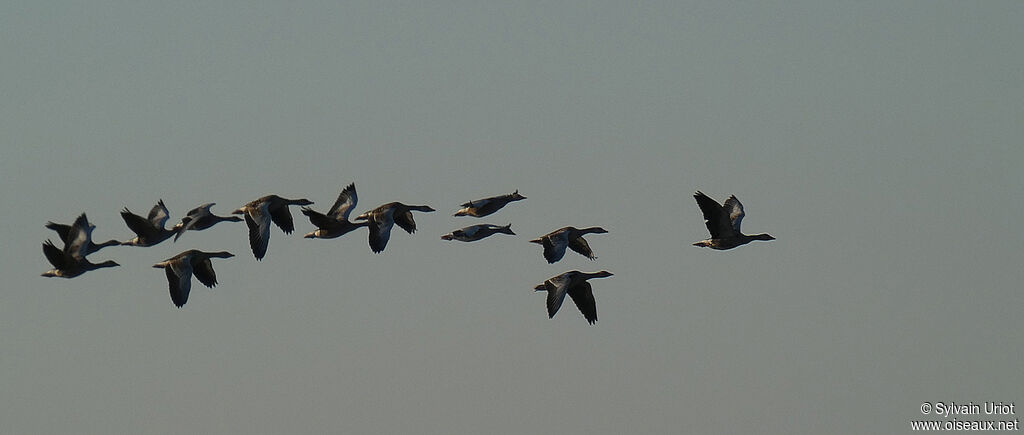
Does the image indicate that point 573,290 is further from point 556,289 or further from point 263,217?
point 263,217

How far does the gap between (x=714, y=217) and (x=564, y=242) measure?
210 inches

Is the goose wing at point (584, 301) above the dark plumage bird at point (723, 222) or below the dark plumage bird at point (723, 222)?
below

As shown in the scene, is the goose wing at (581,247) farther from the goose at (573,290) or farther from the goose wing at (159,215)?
the goose wing at (159,215)

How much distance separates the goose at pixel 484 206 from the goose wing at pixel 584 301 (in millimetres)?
5394

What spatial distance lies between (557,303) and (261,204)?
29.2 feet

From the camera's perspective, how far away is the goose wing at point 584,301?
51.4m

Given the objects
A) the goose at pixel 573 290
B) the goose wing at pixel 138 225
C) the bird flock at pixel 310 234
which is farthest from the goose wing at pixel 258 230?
the goose at pixel 573 290

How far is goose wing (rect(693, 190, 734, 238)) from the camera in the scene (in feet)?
167

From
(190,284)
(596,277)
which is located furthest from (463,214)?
(190,284)

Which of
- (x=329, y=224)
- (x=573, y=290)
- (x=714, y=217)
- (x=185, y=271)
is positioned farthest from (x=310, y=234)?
(x=714, y=217)

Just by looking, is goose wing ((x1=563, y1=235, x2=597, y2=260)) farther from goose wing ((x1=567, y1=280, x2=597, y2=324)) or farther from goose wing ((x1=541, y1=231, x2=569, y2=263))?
goose wing ((x1=567, y1=280, x2=597, y2=324))

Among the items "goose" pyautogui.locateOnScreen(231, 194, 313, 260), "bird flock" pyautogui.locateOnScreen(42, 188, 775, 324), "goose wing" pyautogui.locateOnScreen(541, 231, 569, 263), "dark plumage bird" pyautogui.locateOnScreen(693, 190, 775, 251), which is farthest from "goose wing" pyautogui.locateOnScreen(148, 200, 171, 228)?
"dark plumage bird" pyautogui.locateOnScreen(693, 190, 775, 251)

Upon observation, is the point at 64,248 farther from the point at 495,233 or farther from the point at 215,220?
the point at 495,233

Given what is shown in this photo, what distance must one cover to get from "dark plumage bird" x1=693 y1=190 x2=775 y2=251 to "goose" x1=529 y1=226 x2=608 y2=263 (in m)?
4.52
